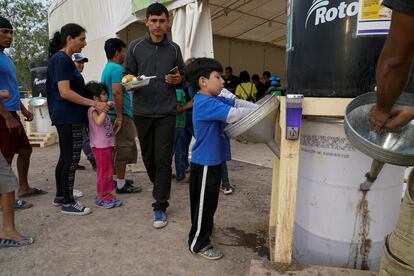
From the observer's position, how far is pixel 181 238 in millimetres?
2631

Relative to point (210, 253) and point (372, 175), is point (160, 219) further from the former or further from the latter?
point (372, 175)

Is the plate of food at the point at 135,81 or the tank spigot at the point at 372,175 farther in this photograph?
the plate of food at the point at 135,81

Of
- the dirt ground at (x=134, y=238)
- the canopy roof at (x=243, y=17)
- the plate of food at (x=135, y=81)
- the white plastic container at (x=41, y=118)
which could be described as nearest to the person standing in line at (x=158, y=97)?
the plate of food at (x=135, y=81)

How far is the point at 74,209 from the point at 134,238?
845 mm

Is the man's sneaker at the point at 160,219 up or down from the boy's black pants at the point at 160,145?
down

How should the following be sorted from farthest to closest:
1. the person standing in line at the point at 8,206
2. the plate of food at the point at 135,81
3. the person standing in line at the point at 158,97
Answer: the person standing in line at the point at 158,97, the plate of food at the point at 135,81, the person standing in line at the point at 8,206

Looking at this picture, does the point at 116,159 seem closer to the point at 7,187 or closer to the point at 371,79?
the point at 7,187

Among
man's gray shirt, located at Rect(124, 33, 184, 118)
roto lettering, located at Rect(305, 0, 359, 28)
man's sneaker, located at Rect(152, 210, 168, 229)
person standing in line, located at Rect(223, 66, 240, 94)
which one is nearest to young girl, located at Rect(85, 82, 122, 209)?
man's gray shirt, located at Rect(124, 33, 184, 118)

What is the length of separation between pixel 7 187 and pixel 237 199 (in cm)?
216

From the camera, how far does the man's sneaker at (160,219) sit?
281 centimetres

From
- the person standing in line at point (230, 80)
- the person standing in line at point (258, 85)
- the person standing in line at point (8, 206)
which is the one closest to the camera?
the person standing in line at point (8, 206)

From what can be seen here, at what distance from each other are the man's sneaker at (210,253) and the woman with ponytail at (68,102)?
53.8 inches

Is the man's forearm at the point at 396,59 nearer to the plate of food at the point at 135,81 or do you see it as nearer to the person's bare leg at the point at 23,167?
the plate of food at the point at 135,81

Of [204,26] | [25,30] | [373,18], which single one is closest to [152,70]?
[373,18]
